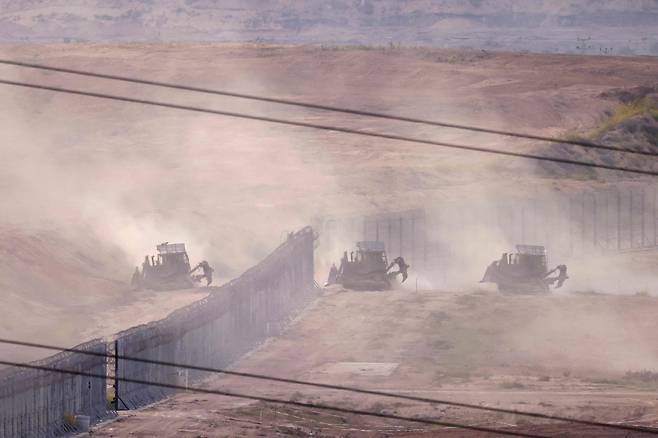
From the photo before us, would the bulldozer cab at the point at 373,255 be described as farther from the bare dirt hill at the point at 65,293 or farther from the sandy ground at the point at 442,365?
the bare dirt hill at the point at 65,293

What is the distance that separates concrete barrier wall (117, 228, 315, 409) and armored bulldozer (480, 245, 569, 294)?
8.01m

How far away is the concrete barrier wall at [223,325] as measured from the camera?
157 ft

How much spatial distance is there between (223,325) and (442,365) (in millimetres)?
7206

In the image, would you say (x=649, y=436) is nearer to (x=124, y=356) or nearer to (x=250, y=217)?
(x=124, y=356)

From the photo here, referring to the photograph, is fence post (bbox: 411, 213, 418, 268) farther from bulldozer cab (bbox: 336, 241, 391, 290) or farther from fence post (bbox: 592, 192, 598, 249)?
bulldozer cab (bbox: 336, 241, 391, 290)

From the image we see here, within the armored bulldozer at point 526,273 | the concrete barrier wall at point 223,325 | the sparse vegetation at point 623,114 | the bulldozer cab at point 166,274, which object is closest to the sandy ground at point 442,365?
the concrete barrier wall at point 223,325

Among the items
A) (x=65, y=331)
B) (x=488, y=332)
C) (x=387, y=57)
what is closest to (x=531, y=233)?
(x=488, y=332)

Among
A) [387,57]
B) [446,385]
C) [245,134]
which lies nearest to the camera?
[446,385]

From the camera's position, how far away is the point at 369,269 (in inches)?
2960

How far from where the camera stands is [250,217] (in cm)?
9506

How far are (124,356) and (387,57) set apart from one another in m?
119

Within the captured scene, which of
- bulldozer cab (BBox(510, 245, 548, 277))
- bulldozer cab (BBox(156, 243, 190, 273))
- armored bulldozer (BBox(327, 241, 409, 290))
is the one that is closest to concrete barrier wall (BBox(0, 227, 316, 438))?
armored bulldozer (BBox(327, 241, 409, 290))

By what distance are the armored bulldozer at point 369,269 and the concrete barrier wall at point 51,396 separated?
3117cm

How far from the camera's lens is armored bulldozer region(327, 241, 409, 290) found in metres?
75.2
